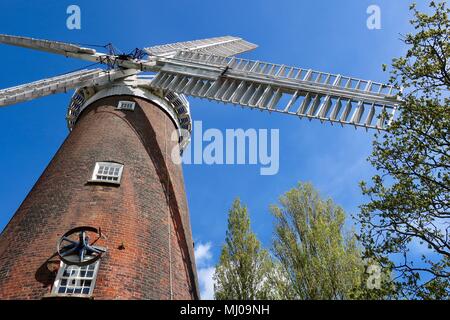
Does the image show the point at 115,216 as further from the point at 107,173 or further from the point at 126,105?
the point at 126,105

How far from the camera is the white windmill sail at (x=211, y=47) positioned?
20375 millimetres

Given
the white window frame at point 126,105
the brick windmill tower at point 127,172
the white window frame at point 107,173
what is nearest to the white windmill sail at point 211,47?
the brick windmill tower at point 127,172

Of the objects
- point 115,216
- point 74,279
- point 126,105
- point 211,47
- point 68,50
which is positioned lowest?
point 74,279

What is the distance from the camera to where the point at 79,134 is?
14617 mm

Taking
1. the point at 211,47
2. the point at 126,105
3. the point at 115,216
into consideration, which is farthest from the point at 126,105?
the point at 211,47

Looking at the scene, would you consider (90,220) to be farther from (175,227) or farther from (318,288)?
(318,288)

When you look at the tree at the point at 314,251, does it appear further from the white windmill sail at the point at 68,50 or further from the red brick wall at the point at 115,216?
the white windmill sail at the point at 68,50

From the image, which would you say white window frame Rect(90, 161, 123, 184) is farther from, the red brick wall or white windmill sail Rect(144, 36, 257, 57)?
white windmill sail Rect(144, 36, 257, 57)

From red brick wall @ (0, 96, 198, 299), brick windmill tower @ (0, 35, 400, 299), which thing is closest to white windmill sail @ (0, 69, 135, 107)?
brick windmill tower @ (0, 35, 400, 299)

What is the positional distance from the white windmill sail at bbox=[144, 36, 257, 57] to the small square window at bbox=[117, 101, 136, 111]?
4.02m

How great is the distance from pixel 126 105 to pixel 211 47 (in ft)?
35.7

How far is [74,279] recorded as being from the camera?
965 cm

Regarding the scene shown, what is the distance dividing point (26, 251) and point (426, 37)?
1108cm

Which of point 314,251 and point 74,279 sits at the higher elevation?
point 314,251
